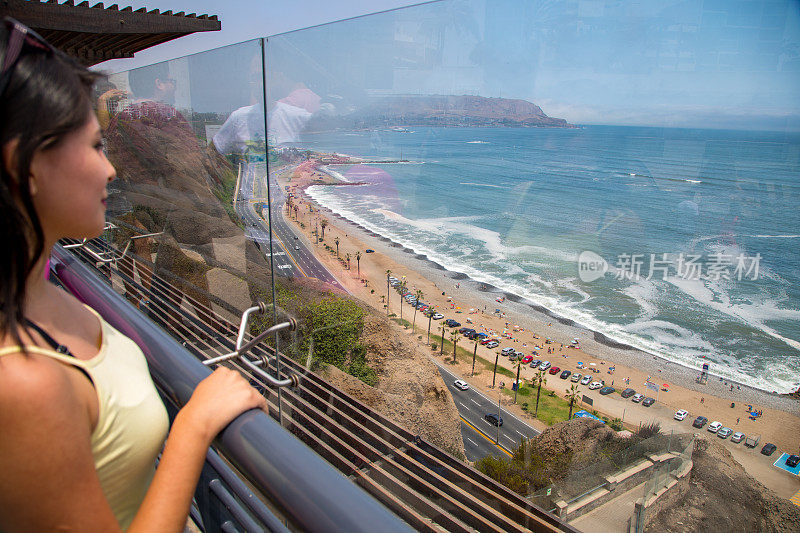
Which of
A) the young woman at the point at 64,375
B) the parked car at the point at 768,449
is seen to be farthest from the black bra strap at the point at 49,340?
the parked car at the point at 768,449

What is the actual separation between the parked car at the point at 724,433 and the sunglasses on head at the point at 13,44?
3.41 m

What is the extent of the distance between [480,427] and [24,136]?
275 cm

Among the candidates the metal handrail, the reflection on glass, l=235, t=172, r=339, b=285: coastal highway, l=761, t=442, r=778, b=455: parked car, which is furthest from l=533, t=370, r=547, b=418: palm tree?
the metal handrail

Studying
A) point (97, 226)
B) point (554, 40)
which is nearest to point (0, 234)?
point (97, 226)

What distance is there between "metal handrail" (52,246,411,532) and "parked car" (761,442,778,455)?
3190mm

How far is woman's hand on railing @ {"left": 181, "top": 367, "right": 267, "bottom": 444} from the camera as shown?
56 centimetres

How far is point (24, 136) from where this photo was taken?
0.45 metres

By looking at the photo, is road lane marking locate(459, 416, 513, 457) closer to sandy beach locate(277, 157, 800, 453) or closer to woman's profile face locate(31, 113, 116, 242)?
sandy beach locate(277, 157, 800, 453)

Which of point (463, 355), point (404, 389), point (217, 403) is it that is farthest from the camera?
point (463, 355)

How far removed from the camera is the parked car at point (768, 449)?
8.93ft

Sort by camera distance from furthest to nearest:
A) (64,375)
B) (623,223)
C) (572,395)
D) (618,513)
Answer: (572,395) < (623,223) < (618,513) < (64,375)

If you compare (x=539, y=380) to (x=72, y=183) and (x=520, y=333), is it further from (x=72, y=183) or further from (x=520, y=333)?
(x=72, y=183)

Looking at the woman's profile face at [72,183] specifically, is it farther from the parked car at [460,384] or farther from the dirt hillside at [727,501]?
the dirt hillside at [727,501]

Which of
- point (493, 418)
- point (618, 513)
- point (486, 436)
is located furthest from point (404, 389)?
point (618, 513)
